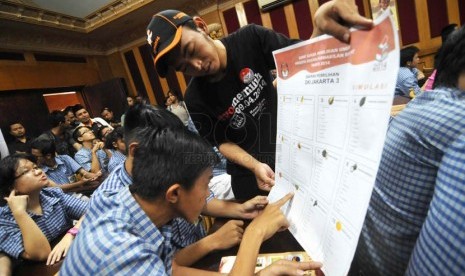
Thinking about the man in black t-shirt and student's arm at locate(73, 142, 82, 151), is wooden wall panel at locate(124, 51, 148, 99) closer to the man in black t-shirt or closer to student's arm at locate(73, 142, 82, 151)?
student's arm at locate(73, 142, 82, 151)

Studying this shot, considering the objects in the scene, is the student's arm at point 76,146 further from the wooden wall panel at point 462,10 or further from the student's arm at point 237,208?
the wooden wall panel at point 462,10

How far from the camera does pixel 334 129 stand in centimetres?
51

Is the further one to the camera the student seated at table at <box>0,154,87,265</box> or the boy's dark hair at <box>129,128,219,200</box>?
the student seated at table at <box>0,154,87,265</box>

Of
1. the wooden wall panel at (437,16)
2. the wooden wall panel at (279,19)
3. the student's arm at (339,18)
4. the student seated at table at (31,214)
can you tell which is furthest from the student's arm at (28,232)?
the wooden wall panel at (437,16)

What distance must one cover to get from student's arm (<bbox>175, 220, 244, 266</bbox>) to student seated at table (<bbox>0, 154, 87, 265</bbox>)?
2.77ft

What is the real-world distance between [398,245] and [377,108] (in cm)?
41

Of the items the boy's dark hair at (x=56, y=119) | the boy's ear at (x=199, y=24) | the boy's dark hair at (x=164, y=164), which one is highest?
the boy's ear at (x=199, y=24)

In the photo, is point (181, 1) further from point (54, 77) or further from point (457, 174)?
point (457, 174)

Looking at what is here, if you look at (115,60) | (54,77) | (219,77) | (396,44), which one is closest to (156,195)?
(219,77)

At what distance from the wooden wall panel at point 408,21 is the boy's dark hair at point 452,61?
562 centimetres

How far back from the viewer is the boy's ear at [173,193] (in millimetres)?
736

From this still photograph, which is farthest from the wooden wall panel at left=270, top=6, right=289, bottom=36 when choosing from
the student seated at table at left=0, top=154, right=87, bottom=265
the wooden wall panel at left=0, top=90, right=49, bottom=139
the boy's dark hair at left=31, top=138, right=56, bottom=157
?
the student seated at table at left=0, top=154, right=87, bottom=265

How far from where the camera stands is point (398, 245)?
0.64 m

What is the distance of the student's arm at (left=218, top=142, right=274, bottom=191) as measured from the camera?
35.6 inches
